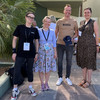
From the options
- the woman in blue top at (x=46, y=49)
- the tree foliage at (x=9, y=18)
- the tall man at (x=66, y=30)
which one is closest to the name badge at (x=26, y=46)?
the woman in blue top at (x=46, y=49)

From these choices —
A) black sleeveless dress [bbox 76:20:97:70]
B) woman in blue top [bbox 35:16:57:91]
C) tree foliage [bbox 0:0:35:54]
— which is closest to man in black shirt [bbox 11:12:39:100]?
woman in blue top [bbox 35:16:57:91]

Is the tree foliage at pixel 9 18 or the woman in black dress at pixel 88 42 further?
the tree foliage at pixel 9 18

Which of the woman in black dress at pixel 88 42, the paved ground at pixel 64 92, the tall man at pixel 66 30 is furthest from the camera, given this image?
the tall man at pixel 66 30

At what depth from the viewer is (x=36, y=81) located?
4316mm

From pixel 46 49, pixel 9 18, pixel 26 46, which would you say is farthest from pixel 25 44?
pixel 9 18

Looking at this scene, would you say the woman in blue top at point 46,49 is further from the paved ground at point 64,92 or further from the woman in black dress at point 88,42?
the woman in black dress at point 88,42

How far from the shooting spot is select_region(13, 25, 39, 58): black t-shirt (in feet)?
10.3

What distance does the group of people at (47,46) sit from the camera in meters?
3.18

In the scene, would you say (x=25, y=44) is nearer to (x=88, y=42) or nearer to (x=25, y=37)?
(x=25, y=37)

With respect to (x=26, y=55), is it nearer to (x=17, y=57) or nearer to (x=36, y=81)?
(x=17, y=57)

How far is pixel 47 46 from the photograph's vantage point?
134 inches

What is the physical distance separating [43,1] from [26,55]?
7445mm

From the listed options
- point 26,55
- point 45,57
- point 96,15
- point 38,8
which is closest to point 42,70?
point 45,57

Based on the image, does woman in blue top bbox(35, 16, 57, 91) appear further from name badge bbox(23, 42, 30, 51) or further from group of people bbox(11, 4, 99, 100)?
name badge bbox(23, 42, 30, 51)
